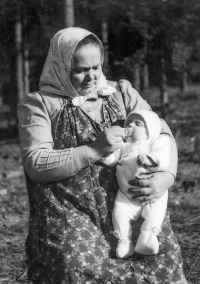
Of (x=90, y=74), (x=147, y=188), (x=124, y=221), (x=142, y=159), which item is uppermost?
(x=90, y=74)

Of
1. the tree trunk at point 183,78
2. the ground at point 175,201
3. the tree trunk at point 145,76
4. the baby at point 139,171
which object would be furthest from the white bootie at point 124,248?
the tree trunk at point 183,78

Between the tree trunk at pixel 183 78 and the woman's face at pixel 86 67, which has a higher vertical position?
the woman's face at pixel 86 67

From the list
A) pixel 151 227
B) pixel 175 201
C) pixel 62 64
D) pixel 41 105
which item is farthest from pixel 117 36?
pixel 151 227

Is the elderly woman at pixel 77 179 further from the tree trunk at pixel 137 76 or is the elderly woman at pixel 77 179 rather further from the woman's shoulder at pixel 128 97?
the tree trunk at pixel 137 76

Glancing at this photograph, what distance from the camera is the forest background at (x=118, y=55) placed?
15.0 ft

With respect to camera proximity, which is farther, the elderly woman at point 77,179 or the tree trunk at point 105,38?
the tree trunk at point 105,38

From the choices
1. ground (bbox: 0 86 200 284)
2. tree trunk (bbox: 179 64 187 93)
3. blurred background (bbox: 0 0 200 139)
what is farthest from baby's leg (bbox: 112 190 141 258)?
tree trunk (bbox: 179 64 187 93)

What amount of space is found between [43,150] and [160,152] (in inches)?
22.9

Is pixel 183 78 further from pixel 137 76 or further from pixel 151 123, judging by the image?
pixel 151 123

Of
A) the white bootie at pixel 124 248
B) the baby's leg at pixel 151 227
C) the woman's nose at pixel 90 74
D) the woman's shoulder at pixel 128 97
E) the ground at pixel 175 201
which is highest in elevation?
the woman's nose at pixel 90 74

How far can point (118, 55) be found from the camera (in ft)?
17.0

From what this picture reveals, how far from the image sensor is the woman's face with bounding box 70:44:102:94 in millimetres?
2824

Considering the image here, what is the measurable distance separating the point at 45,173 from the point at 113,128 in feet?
1.32

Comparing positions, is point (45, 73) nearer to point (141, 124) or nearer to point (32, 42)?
point (141, 124)
